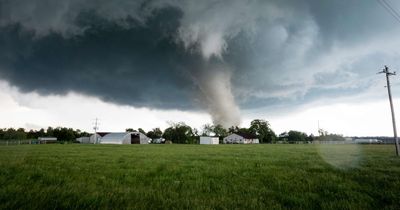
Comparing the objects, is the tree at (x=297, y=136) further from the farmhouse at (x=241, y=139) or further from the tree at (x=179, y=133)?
the tree at (x=179, y=133)

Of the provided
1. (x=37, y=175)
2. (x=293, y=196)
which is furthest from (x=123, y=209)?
(x=37, y=175)

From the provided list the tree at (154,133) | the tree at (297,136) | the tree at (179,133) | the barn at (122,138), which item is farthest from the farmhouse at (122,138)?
the tree at (297,136)

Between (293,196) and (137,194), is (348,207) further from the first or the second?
(137,194)

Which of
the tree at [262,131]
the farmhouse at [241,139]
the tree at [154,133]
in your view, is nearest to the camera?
the farmhouse at [241,139]

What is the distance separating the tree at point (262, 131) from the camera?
146250 millimetres

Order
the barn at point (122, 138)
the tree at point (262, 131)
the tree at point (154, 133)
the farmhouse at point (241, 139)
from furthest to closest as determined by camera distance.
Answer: the tree at point (154, 133)
the tree at point (262, 131)
the farmhouse at point (241, 139)
the barn at point (122, 138)

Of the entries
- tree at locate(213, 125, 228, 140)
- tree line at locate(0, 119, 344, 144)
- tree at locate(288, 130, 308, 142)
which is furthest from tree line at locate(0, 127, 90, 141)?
tree at locate(288, 130, 308, 142)

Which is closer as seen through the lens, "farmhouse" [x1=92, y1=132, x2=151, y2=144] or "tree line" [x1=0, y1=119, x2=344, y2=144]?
"farmhouse" [x1=92, y1=132, x2=151, y2=144]

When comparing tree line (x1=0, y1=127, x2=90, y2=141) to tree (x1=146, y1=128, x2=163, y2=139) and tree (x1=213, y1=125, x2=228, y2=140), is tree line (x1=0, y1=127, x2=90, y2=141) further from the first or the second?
tree (x1=213, y1=125, x2=228, y2=140)

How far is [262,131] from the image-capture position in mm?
148375

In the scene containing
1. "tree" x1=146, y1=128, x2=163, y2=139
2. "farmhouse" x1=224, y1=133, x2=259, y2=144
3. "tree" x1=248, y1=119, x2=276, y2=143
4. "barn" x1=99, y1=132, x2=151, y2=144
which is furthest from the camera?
"tree" x1=146, y1=128, x2=163, y2=139

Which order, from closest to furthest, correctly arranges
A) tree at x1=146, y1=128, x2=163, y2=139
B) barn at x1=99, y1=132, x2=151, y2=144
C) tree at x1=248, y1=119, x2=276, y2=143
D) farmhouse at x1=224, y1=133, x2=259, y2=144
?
barn at x1=99, y1=132, x2=151, y2=144 → farmhouse at x1=224, y1=133, x2=259, y2=144 → tree at x1=248, y1=119, x2=276, y2=143 → tree at x1=146, y1=128, x2=163, y2=139

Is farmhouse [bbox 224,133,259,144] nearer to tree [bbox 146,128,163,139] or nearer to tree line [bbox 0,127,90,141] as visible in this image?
tree [bbox 146,128,163,139]

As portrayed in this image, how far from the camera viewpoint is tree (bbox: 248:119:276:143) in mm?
146250
